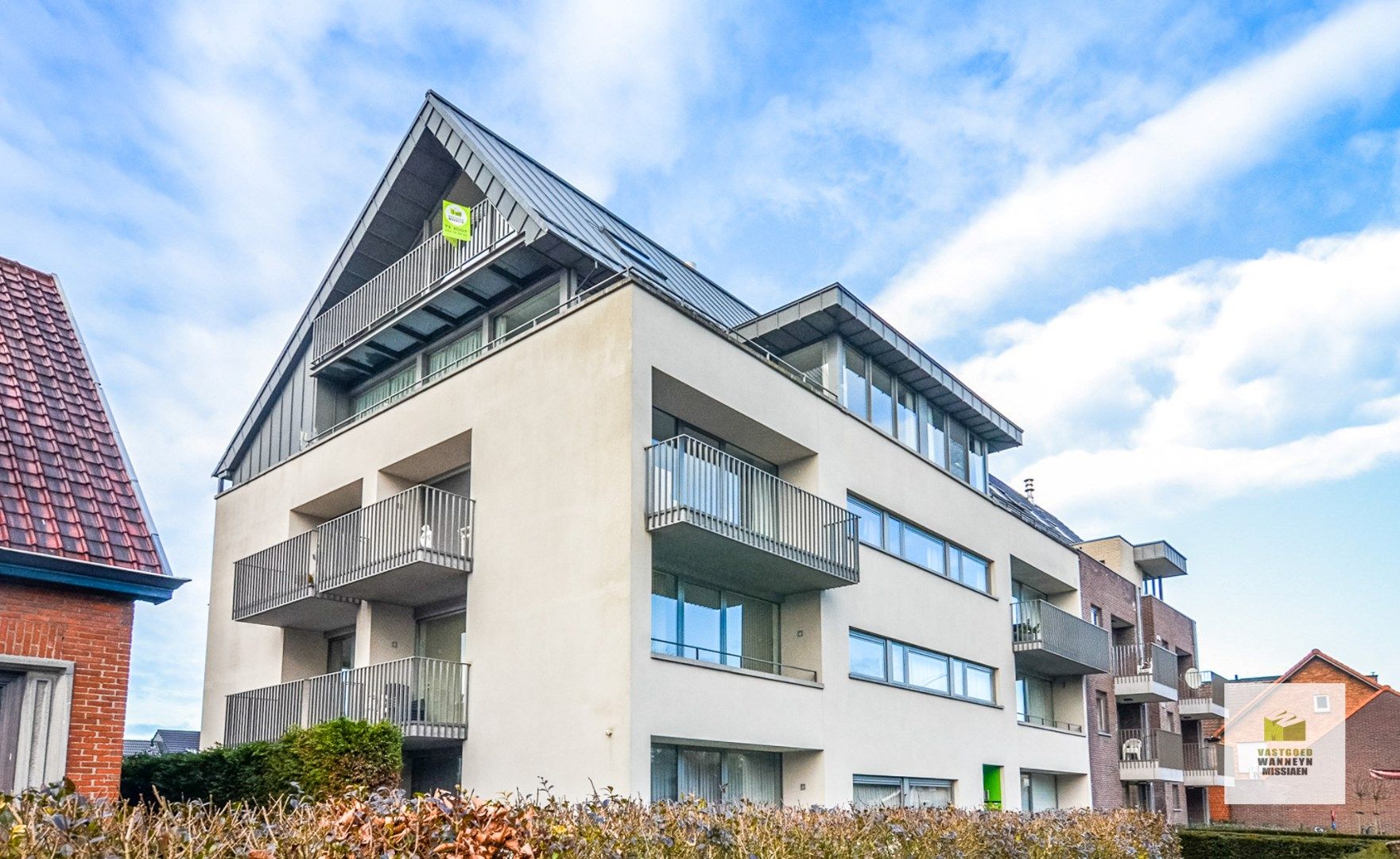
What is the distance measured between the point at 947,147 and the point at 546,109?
496cm

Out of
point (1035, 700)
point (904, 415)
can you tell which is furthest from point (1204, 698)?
point (904, 415)

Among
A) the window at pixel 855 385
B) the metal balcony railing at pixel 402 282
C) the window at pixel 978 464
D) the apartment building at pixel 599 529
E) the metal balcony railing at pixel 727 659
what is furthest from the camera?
the window at pixel 978 464

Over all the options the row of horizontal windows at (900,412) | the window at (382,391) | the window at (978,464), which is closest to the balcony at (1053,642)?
the window at (978,464)

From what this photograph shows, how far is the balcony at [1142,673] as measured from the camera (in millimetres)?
31219

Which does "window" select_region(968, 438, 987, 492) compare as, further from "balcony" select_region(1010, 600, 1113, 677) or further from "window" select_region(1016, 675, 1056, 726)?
"window" select_region(1016, 675, 1056, 726)

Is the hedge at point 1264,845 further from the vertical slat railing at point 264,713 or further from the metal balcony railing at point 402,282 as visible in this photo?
the metal balcony railing at point 402,282

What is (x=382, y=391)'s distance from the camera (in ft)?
72.6

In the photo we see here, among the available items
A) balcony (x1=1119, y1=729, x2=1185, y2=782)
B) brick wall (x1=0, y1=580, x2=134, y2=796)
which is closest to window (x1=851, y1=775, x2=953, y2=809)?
brick wall (x1=0, y1=580, x2=134, y2=796)

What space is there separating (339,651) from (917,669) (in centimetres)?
1050

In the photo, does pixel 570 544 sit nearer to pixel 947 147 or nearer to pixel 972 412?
pixel 947 147

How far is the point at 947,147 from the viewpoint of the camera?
1341 centimetres

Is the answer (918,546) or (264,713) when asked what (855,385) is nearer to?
(918,546)

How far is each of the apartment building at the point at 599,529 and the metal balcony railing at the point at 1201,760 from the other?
11.7 metres

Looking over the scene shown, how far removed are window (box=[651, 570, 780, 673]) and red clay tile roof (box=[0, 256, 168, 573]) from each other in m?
7.28
